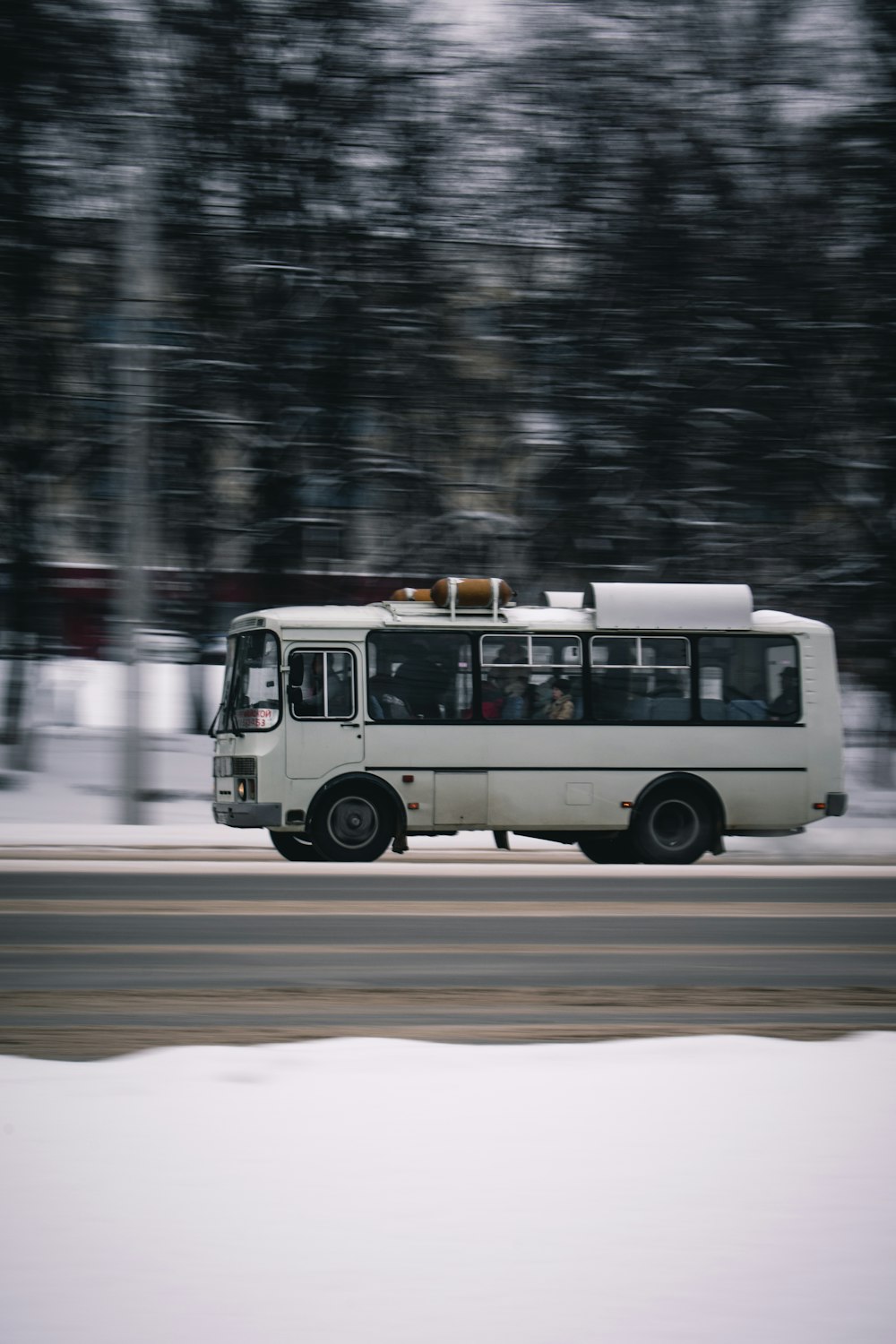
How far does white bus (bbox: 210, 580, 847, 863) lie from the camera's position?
17.9 meters

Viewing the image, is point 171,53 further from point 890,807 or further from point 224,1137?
point 224,1137

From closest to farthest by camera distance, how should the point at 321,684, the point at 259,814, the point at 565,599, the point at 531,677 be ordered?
the point at 259,814, the point at 321,684, the point at 531,677, the point at 565,599

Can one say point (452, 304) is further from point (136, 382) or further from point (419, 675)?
point (419, 675)

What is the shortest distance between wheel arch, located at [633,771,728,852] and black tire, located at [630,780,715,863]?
0.02 m

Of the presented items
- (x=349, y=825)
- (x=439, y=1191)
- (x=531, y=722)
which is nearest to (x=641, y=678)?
(x=531, y=722)

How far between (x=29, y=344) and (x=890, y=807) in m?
13.5

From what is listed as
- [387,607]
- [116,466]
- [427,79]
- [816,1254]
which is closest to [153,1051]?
[816,1254]

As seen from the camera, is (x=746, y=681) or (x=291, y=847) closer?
(x=291, y=847)

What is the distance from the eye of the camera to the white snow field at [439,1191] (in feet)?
12.9

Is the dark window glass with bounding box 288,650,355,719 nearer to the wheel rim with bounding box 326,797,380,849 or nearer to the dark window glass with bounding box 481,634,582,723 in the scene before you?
the wheel rim with bounding box 326,797,380,849

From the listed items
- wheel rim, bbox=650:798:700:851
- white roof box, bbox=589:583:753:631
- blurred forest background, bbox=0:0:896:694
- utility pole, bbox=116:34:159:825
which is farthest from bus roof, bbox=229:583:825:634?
blurred forest background, bbox=0:0:896:694

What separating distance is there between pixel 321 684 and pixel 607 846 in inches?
136

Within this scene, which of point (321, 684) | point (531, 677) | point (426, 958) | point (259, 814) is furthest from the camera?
point (531, 677)

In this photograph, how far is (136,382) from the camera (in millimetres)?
23938
